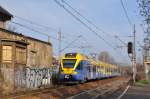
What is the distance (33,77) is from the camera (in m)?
43.5

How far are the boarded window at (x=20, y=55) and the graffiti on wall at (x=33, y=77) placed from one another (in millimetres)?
909

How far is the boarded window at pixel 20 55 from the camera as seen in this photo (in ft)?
130

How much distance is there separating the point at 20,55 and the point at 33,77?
4.08m

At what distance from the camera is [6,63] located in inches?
1505

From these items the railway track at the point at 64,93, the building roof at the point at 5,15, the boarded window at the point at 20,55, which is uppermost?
the building roof at the point at 5,15

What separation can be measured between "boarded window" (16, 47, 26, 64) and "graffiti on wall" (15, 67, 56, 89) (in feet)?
2.98

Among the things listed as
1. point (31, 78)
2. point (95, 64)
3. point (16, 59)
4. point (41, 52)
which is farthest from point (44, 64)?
point (16, 59)

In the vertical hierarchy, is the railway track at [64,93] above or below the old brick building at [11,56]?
below

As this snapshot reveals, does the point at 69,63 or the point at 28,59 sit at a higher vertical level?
the point at 28,59

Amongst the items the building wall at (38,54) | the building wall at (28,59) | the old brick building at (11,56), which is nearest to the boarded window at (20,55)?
the old brick building at (11,56)

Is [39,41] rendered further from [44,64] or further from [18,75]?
[18,75]

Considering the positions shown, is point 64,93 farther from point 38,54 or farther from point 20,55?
point 38,54

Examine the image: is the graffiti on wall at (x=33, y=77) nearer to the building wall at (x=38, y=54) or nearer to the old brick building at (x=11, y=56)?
the old brick building at (x=11, y=56)

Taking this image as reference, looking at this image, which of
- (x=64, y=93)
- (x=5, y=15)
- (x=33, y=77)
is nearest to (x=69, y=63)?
(x=33, y=77)
